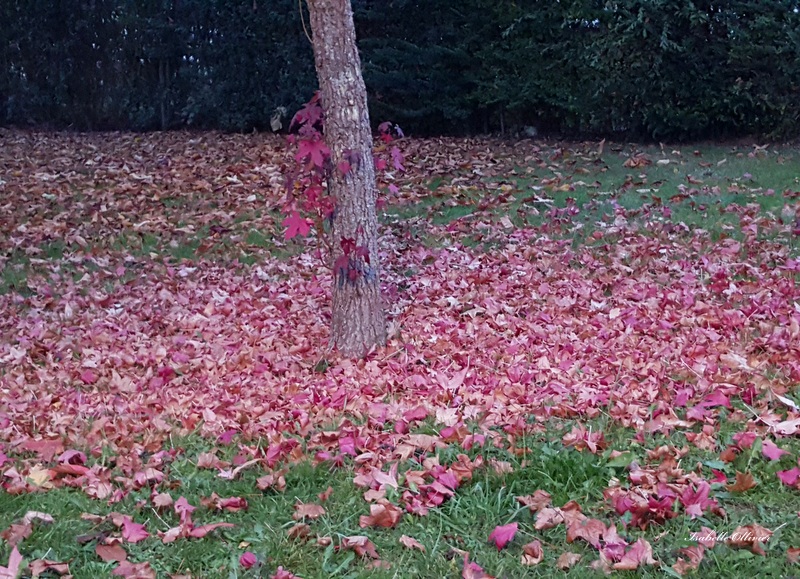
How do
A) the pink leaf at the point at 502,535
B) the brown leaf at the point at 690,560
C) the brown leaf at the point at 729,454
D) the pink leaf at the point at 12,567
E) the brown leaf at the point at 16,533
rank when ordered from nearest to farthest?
the brown leaf at the point at 690,560 < the pink leaf at the point at 12,567 < the pink leaf at the point at 502,535 < the brown leaf at the point at 16,533 < the brown leaf at the point at 729,454

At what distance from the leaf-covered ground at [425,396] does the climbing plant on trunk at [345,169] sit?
25cm

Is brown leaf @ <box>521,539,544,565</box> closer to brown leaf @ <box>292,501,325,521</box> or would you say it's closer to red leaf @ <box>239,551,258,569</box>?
brown leaf @ <box>292,501,325,521</box>

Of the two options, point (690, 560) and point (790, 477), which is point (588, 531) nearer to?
point (690, 560)

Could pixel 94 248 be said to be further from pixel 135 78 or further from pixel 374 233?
pixel 135 78

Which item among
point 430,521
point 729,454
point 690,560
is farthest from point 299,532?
point 729,454

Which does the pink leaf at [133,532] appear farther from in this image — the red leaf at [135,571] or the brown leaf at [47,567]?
the brown leaf at [47,567]

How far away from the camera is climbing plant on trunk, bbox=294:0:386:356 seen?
4.81 metres

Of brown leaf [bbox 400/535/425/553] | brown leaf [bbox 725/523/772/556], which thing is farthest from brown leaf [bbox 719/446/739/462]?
brown leaf [bbox 400/535/425/553]

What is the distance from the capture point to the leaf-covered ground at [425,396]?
→ 312 centimetres

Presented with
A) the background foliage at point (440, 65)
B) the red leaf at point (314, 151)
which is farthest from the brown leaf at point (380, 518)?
the background foliage at point (440, 65)

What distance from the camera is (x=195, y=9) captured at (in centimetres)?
1284

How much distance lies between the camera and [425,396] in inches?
169

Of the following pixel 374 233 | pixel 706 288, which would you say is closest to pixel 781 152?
pixel 706 288

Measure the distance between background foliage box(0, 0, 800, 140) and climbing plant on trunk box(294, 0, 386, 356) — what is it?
632cm
